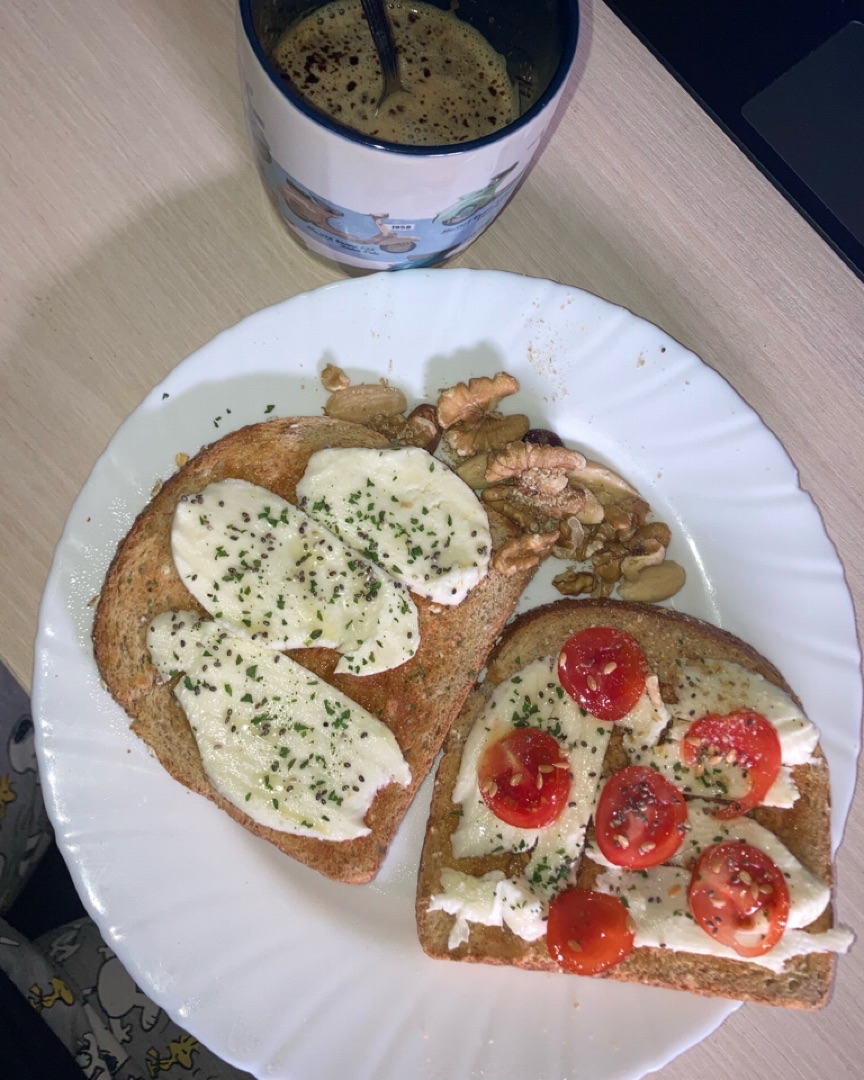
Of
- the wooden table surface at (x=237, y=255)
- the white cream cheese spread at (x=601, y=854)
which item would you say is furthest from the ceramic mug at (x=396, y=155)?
the white cream cheese spread at (x=601, y=854)

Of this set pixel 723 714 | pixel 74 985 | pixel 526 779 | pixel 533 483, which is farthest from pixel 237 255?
pixel 74 985

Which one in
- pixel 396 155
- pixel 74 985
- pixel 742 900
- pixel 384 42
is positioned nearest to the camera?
pixel 396 155

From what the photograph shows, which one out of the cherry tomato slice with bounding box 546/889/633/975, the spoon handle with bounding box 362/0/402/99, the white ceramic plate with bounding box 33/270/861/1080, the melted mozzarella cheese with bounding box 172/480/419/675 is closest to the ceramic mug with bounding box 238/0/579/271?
the spoon handle with bounding box 362/0/402/99

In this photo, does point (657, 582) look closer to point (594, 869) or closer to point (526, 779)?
point (526, 779)

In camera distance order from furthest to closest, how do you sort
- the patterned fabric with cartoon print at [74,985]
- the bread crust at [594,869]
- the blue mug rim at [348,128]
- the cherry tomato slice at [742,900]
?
the patterned fabric with cartoon print at [74,985]
the bread crust at [594,869]
the cherry tomato slice at [742,900]
the blue mug rim at [348,128]

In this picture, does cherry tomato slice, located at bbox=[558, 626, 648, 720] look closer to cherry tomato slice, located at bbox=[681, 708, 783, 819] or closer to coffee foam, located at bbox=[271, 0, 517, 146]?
cherry tomato slice, located at bbox=[681, 708, 783, 819]

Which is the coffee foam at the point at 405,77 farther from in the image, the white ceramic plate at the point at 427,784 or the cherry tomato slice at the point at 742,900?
the cherry tomato slice at the point at 742,900
